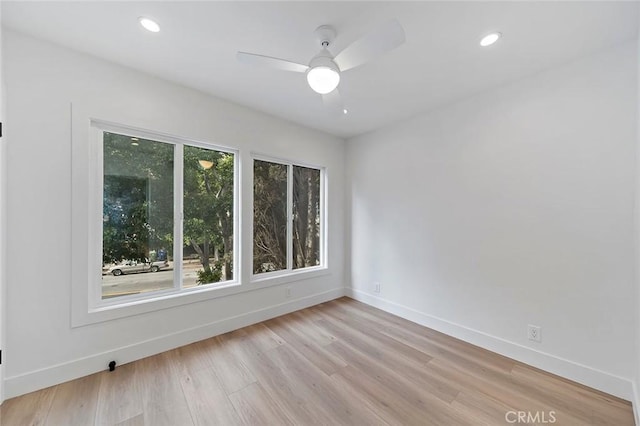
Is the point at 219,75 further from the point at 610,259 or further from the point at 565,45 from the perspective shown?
the point at 610,259

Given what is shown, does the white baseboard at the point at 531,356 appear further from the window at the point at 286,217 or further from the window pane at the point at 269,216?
the window pane at the point at 269,216

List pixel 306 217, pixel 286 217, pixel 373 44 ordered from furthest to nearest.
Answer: pixel 306 217 → pixel 286 217 → pixel 373 44

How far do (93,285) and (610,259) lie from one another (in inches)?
165

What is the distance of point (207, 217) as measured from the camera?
2.82 metres

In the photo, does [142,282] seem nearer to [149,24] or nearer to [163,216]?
[163,216]

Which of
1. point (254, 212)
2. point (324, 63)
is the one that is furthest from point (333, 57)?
point (254, 212)

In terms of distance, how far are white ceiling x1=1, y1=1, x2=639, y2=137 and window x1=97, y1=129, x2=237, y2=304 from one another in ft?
2.51

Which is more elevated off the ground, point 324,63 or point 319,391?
point 324,63

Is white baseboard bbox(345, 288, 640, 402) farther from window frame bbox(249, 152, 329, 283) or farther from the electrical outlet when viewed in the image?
window frame bbox(249, 152, 329, 283)

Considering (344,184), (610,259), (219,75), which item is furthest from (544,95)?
(219,75)

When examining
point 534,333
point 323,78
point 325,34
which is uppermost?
point 325,34

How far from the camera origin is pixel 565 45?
1.86 m

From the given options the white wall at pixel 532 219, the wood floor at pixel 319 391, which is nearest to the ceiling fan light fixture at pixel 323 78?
the white wall at pixel 532 219

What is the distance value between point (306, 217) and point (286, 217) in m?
0.39
